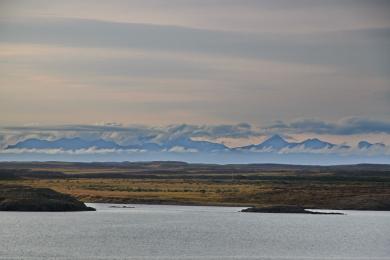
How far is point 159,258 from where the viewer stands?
63906 millimetres

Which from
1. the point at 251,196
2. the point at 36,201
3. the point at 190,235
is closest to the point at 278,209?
the point at 251,196

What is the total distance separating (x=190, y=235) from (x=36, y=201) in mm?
34730

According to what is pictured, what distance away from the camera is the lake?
68.1m

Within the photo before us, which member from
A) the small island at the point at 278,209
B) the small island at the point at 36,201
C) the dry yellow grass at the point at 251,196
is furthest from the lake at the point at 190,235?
the dry yellow grass at the point at 251,196

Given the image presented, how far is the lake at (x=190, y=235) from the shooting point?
223 ft

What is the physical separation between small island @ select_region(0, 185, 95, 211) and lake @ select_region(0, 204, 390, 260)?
2216 millimetres

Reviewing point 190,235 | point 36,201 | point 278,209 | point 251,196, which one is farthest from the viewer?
point 251,196

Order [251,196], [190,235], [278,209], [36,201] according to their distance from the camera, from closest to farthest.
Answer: [190,235]
[36,201]
[278,209]
[251,196]

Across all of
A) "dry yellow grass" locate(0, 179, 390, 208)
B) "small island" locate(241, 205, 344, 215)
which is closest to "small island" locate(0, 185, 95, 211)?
"small island" locate(241, 205, 344, 215)

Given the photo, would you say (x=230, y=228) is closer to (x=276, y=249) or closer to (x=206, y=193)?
(x=276, y=249)

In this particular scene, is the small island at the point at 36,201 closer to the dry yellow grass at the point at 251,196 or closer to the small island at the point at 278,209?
the small island at the point at 278,209

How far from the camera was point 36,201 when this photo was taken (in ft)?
364

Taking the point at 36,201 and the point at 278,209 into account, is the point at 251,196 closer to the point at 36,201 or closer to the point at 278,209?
the point at 278,209

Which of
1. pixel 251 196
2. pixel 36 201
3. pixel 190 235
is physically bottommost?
pixel 190 235
